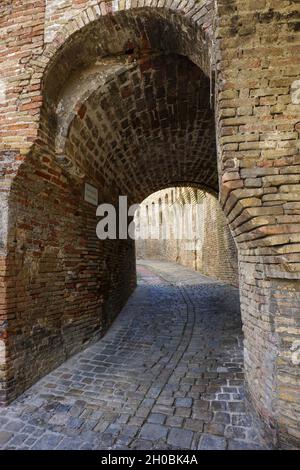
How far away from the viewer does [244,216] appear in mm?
2184

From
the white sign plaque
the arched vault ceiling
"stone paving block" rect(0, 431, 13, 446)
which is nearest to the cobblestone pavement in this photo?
"stone paving block" rect(0, 431, 13, 446)

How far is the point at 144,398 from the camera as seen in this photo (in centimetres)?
308

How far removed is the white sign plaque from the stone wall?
18.3 feet

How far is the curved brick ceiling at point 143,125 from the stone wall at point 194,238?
440 cm

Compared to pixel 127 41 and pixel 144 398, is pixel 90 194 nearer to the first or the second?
pixel 127 41

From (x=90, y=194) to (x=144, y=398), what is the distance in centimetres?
328

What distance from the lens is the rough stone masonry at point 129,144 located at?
215cm

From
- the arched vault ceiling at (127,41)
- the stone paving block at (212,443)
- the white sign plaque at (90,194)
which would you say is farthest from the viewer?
the white sign plaque at (90,194)

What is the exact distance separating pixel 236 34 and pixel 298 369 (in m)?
2.83

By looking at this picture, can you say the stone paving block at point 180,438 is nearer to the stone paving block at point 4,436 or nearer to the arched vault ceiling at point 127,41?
the stone paving block at point 4,436

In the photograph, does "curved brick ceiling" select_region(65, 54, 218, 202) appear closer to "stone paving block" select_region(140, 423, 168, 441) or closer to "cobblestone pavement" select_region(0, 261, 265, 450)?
"cobblestone pavement" select_region(0, 261, 265, 450)

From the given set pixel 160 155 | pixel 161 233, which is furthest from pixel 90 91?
pixel 161 233

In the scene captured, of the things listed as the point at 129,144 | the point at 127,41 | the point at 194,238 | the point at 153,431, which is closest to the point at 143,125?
the point at 129,144

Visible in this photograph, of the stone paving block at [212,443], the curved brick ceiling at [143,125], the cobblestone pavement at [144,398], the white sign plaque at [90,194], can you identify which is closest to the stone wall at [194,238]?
the curved brick ceiling at [143,125]
